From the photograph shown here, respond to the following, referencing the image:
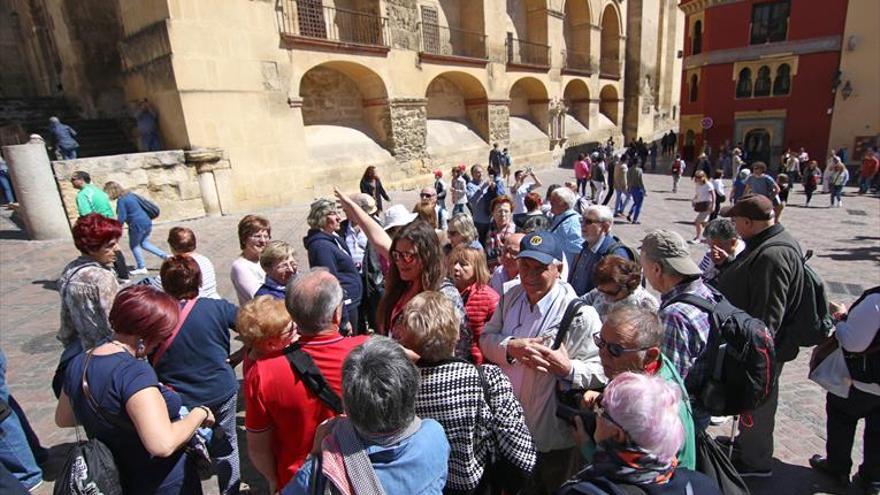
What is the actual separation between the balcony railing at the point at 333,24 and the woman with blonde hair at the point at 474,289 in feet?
40.9

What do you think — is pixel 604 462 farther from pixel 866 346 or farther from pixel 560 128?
pixel 560 128

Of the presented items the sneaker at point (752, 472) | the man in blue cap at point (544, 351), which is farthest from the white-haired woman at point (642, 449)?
the sneaker at point (752, 472)

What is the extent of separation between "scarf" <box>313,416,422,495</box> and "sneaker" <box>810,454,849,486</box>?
3.34 meters

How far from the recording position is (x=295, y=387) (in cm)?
189

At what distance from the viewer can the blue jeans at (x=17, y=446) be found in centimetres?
299

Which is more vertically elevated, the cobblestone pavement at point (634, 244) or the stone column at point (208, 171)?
the stone column at point (208, 171)

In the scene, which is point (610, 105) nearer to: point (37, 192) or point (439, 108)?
point (439, 108)

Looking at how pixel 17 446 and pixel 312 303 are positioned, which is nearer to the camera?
pixel 312 303

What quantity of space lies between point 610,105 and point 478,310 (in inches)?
1323

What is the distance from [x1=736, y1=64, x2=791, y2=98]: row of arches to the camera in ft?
66.9

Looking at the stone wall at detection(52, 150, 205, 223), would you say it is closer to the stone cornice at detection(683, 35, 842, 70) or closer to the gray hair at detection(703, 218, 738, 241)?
the gray hair at detection(703, 218, 738, 241)

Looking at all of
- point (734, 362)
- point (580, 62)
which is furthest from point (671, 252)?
point (580, 62)

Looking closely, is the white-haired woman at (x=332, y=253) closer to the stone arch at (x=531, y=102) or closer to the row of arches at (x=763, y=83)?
the stone arch at (x=531, y=102)

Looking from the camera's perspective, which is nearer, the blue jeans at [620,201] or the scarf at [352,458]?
the scarf at [352,458]
